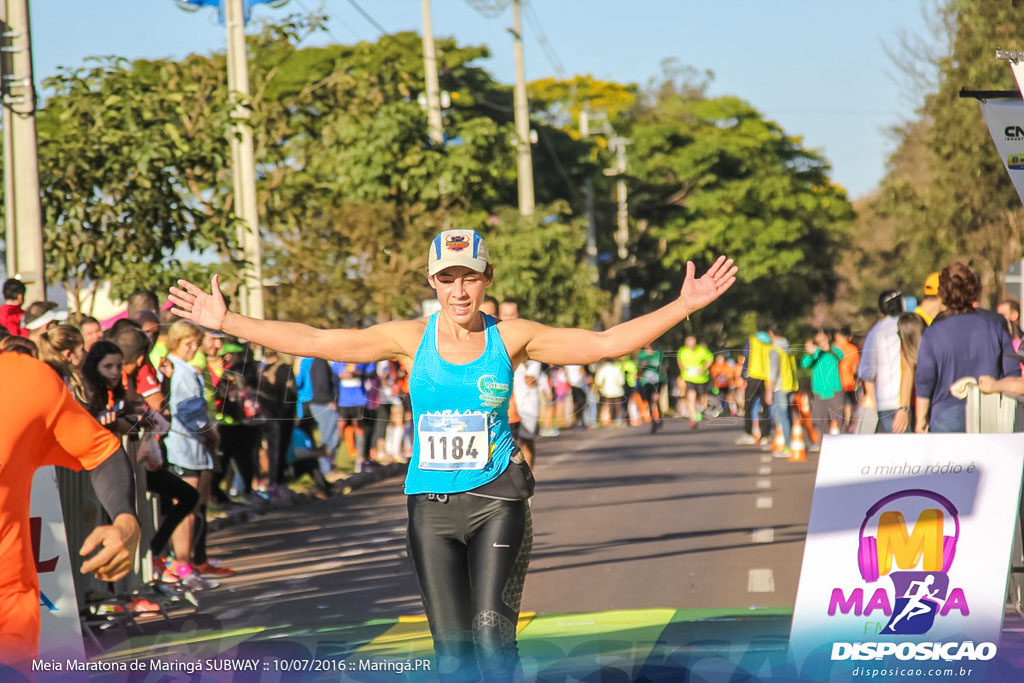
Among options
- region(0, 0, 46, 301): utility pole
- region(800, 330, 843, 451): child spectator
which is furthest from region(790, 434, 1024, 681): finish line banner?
region(800, 330, 843, 451): child spectator

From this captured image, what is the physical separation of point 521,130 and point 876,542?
3362cm

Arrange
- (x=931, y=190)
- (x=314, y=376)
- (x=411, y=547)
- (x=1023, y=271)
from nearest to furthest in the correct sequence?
(x=411, y=547), (x=1023, y=271), (x=314, y=376), (x=931, y=190)

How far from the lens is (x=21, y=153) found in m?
12.2

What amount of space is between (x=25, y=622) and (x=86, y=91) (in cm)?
1117

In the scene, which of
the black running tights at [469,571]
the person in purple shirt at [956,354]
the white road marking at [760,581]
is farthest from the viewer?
the white road marking at [760,581]

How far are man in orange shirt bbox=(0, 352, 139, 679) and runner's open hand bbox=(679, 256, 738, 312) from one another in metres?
1.89

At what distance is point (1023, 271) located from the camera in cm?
1352

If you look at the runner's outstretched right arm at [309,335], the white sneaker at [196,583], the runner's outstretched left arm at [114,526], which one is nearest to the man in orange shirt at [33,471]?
the runner's outstretched left arm at [114,526]

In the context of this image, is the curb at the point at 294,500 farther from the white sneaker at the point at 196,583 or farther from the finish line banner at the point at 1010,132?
the finish line banner at the point at 1010,132

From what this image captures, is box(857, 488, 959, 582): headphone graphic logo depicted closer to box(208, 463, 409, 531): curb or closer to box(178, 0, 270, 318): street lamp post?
box(208, 463, 409, 531): curb

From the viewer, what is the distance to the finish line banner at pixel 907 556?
6.61 m

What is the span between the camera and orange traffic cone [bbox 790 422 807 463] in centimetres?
2100

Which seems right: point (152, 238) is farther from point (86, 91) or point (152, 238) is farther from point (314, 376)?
point (314, 376)

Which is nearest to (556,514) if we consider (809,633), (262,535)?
(262,535)
